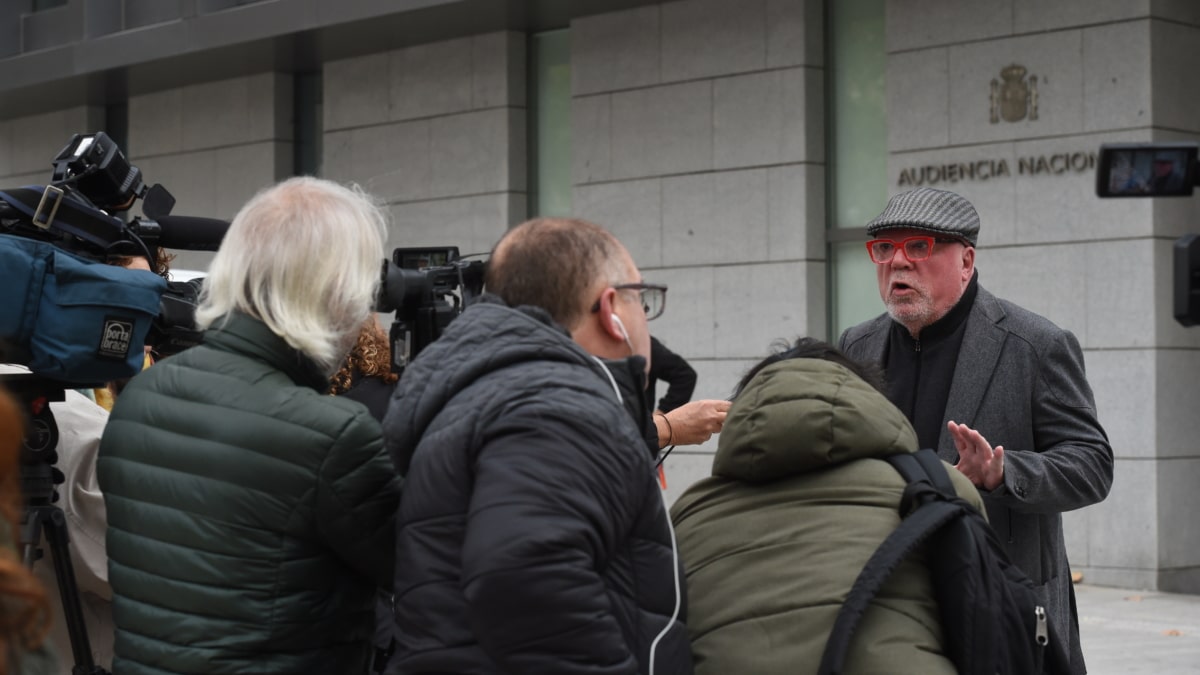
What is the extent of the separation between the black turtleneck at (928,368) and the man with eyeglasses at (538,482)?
174 centimetres

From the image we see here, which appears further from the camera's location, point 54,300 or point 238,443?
point 54,300

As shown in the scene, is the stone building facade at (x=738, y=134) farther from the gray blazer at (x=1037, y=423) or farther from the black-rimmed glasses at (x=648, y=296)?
the black-rimmed glasses at (x=648, y=296)

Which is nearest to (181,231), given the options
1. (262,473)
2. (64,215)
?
(64,215)

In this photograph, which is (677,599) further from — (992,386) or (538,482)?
(992,386)

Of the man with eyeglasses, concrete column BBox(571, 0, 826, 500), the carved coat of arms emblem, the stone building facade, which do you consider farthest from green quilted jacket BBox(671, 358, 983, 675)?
concrete column BBox(571, 0, 826, 500)

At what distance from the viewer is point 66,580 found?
12.9 feet

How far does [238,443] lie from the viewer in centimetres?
299

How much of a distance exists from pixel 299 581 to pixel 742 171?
33.4 feet

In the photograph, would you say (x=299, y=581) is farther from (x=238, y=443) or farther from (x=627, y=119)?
(x=627, y=119)

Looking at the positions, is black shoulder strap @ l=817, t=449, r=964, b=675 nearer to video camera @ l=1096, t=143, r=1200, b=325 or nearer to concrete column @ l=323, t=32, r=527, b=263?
video camera @ l=1096, t=143, r=1200, b=325

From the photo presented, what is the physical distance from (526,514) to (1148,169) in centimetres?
150

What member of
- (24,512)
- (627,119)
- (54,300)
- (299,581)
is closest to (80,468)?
(24,512)

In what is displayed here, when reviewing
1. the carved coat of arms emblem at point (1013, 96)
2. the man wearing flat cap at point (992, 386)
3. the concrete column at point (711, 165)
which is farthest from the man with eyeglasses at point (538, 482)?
the concrete column at point (711, 165)

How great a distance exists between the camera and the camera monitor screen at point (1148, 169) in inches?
125
